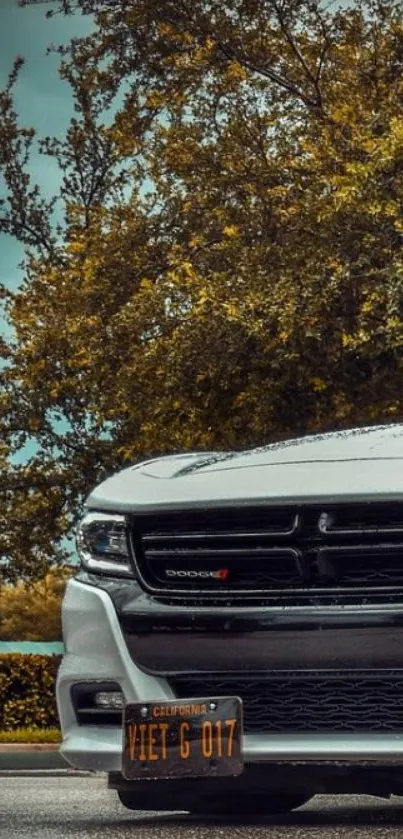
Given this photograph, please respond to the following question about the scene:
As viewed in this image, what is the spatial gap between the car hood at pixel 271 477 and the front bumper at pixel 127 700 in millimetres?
330

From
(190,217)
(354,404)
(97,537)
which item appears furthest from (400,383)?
(97,537)

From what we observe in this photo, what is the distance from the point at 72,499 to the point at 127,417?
315 centimetres

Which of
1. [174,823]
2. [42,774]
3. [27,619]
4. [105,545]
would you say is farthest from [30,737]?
[27,619]

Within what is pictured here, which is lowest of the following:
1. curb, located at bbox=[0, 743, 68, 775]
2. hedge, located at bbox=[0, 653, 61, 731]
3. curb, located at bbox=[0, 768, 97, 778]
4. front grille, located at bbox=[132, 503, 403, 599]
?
curb, located at bbox=[0, 743, 68, 775]

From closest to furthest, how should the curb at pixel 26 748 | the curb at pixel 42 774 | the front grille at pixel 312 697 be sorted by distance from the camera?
the front grille at pixel 312 697
the curb at pixel 42 774
the curb at pixel 26 748

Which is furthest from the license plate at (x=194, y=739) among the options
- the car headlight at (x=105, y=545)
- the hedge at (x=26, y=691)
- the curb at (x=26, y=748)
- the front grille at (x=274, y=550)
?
the hedge at (x=26, y=691)

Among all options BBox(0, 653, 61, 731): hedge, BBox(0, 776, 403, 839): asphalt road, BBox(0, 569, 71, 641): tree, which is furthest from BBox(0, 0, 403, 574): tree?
BBox(0, 569, 71, 641): tree

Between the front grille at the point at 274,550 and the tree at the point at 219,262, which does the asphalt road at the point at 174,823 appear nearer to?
the front grille at the point at 274,550

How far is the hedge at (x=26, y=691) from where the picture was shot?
21188 mm

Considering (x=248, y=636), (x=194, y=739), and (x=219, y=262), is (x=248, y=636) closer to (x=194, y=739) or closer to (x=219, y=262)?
(x=194, y=739)

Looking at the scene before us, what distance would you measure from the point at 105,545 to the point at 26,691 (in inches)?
661

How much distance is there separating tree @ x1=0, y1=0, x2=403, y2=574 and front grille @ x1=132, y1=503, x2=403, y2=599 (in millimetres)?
11556

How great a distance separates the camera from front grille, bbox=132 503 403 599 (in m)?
4.66

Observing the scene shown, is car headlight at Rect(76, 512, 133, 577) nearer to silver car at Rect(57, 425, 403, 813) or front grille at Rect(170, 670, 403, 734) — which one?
silver car at Rect(57, 425, 403, 813)
